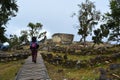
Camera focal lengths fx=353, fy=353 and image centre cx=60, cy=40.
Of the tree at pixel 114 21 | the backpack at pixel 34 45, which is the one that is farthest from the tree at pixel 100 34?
the backpack at pixel 34 45

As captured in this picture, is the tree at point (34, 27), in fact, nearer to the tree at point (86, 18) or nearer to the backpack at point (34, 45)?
the tree at point (86, 18)

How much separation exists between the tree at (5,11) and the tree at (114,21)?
19275mm

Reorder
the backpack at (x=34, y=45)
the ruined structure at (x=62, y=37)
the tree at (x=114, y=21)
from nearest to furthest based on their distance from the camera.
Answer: the backpack at (x=34, y=45)
the tree at (x=114, y=21)
the ruined structure at (x=62, y=37)

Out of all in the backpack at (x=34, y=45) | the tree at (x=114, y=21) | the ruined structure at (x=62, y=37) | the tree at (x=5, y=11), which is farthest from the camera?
the ruined structure at (x=62, y=37)

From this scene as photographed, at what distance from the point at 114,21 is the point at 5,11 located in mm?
22993

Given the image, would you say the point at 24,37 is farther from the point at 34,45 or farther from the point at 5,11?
the point at 34,45

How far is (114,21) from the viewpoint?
180 feet

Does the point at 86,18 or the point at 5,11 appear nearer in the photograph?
the point at 5,11

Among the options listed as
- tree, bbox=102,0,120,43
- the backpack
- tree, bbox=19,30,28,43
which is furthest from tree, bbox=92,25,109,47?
the backpack

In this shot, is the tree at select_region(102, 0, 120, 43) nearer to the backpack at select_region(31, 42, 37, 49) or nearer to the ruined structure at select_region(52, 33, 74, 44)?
the ruined structure at select_region(52, 33, 74, 44)

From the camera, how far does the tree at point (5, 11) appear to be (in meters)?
35.1

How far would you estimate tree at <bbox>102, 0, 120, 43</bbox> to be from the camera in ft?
175

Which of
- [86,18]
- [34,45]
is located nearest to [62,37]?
[86,18]

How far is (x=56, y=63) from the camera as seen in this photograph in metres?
29.6
